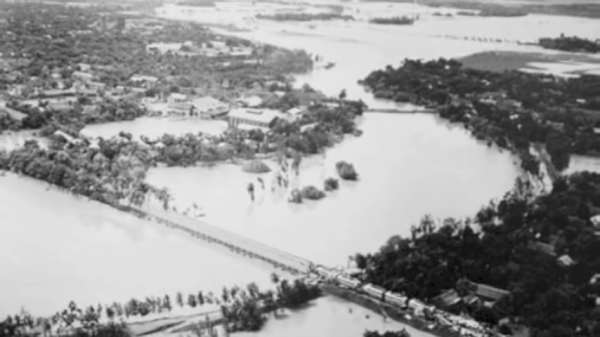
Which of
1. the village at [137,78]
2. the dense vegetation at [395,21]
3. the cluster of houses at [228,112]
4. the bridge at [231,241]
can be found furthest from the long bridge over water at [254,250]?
the dense vegetation at [395,21]

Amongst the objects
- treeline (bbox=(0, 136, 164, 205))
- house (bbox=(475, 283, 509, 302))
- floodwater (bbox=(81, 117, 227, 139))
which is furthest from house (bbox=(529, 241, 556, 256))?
floodwater (bbox=(81, 117, 227, 139))

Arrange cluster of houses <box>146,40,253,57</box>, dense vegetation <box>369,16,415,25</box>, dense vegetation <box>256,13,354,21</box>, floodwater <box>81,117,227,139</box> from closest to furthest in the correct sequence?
floodwater <box>81,117,227,139</box> < dense vegetation <box>369,16,415,25</box> < cluster of houses <box>146,40,253,57</box> < dense vegetation <box>256,13,354,21</box>

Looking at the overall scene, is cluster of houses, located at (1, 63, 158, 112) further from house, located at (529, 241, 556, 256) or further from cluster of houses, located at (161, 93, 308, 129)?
house, located at (529, 241, 556, 256)

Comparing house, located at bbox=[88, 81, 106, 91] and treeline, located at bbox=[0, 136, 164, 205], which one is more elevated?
house, located at bbox=[88, 81, 106, 91]

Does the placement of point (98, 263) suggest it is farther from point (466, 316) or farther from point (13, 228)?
point (466, 316)

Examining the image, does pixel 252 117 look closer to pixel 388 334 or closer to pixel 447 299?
pixel 447 299

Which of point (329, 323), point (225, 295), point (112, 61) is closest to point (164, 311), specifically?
point (225, 295)
